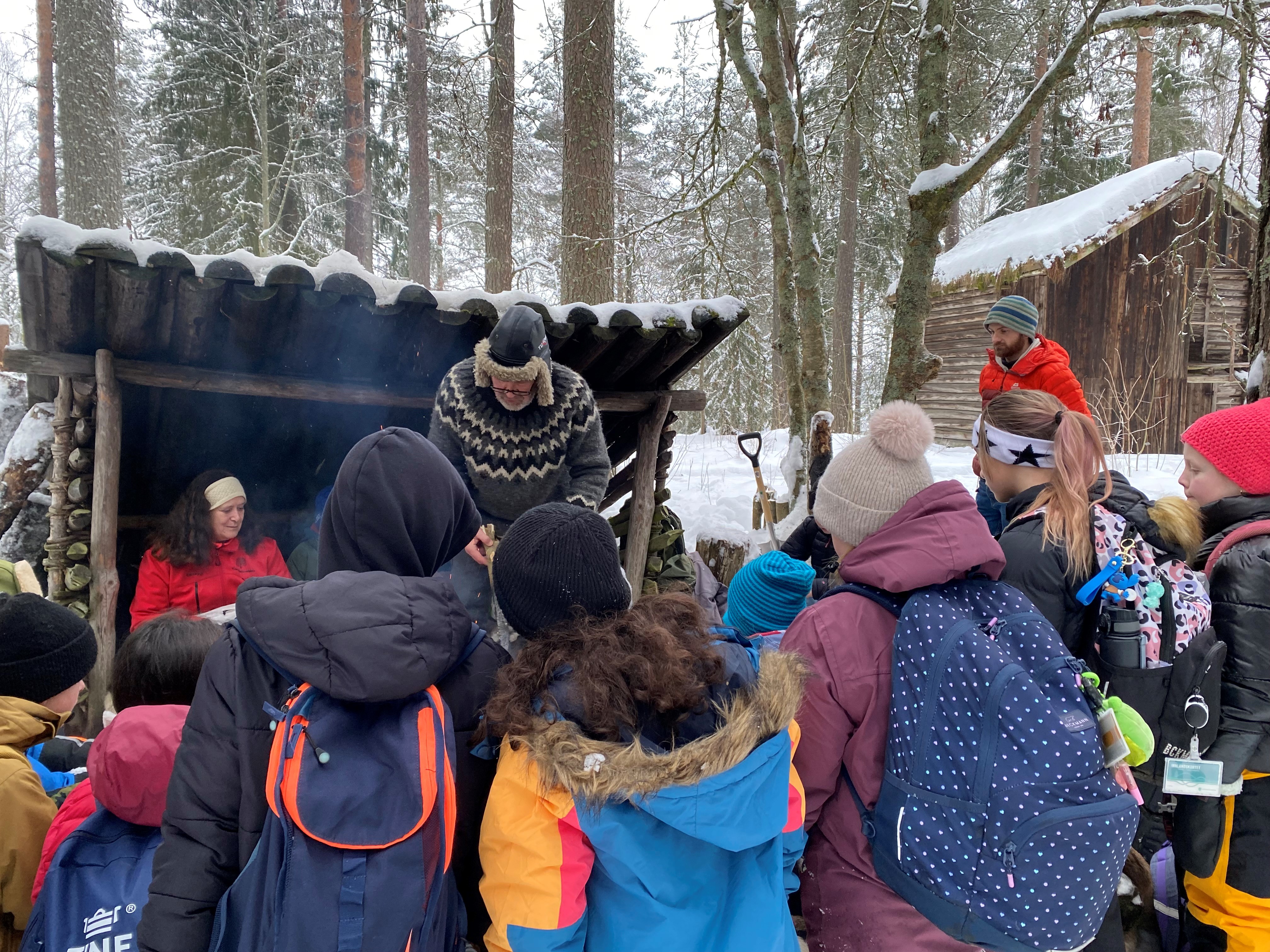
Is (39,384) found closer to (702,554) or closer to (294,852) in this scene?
(702,554)

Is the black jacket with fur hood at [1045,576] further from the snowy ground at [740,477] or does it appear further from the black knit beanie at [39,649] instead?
the snowy ground at [740,477]

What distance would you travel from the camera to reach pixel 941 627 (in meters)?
1.61

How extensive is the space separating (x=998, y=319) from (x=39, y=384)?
241 inches

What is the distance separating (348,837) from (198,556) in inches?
151

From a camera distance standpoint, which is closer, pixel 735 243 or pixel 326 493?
pixel 326 493

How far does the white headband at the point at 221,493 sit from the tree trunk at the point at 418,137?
A: 28.8ft

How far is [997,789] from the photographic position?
1.49 m

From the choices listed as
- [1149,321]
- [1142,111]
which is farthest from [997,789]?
[1142,111]

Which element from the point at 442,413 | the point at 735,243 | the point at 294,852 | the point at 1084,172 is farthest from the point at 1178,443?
the point at 294,852

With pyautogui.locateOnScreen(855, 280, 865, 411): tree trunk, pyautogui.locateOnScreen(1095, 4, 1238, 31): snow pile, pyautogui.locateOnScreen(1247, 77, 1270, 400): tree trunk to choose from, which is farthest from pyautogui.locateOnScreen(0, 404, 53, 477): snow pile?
pyautogui.locateOnScreen(855, 280, 865, 411): tree trunk

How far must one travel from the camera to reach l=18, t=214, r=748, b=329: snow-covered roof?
3.20 metres

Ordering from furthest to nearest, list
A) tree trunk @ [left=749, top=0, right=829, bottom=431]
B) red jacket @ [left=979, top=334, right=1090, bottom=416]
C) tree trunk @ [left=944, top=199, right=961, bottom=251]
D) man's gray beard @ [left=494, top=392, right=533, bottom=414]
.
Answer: tree trunk @ [left=944, top=199, right=961, bottom=251], tree trunk @ [left=749, top=0, right=829, bottom=431], red jacket @ [left=979, top=334, right=1090, bottom=416], man's gray beard @ [left=494, top=392, right=533, bottom=414]

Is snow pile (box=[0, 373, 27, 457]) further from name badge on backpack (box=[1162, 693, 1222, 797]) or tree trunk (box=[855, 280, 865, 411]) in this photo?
tree trunk (box=[855, 280, 865, 411])

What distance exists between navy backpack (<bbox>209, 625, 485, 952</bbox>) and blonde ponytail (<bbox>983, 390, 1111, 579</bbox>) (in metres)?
1.79
